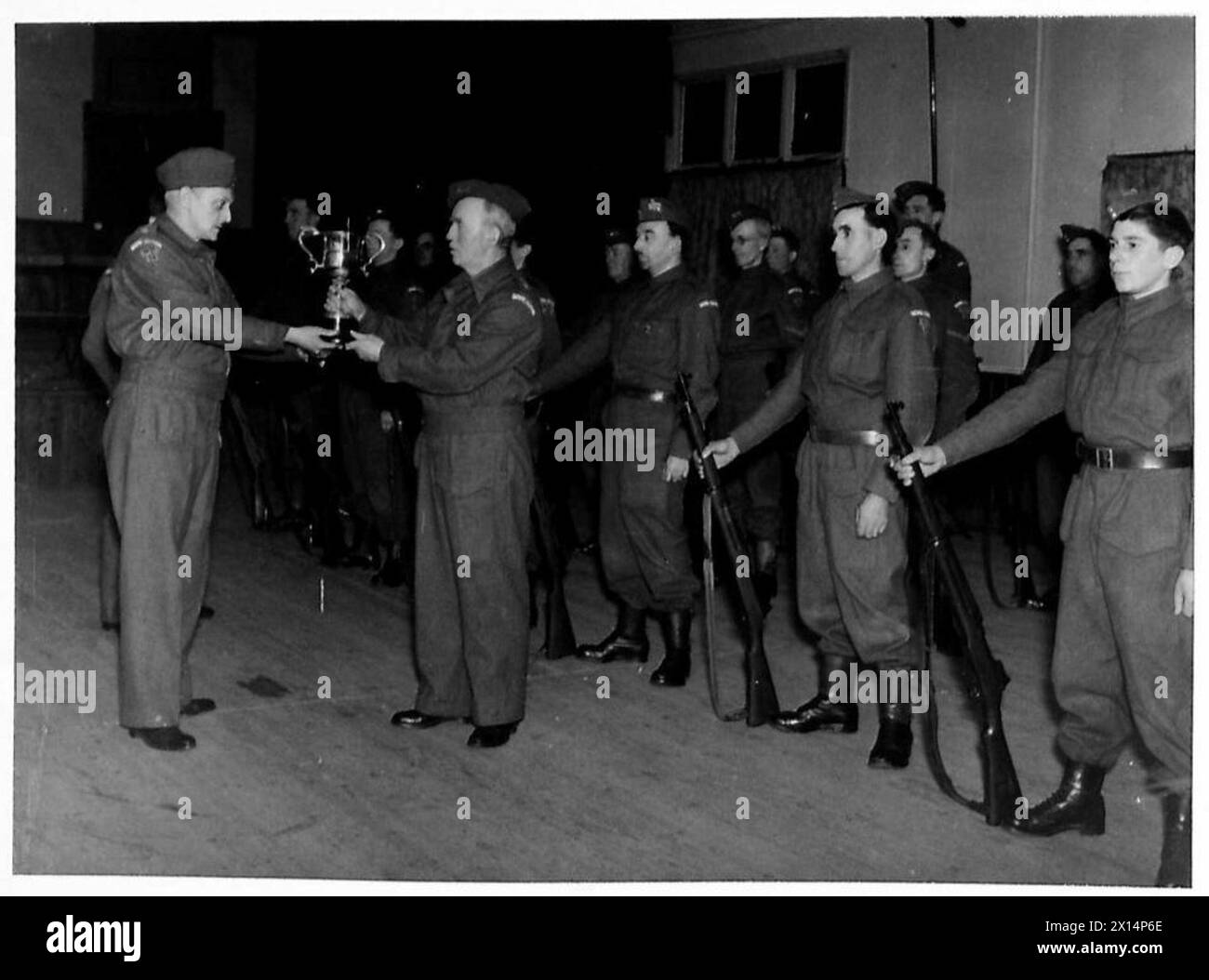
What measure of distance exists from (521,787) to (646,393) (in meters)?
1.73

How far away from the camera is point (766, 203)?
34.6ft

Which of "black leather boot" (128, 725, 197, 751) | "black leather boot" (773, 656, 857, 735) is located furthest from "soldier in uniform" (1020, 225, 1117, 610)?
"black leather boot" (128, 725, 197, 751)

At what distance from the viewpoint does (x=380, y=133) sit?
9852 millimetres

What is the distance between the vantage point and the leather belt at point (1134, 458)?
11.6ft

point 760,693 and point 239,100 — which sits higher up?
point 239,100

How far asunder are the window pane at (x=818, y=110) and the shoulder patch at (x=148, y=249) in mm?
6481

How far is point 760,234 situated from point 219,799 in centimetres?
428

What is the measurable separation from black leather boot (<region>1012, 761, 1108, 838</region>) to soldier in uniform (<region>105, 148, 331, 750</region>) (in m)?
2.35

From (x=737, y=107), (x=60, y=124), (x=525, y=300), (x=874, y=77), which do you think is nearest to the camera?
(x=525, y=300)

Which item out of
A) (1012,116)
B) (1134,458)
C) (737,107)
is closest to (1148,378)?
(1134,458)

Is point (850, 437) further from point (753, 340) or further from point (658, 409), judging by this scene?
point (753, 340)

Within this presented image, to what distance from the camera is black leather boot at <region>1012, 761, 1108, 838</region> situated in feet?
12.8

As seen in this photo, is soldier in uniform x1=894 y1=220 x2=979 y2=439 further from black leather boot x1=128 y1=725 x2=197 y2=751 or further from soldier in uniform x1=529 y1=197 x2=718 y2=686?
black leather boot x1=128 y1=725 x2=197 y2=751

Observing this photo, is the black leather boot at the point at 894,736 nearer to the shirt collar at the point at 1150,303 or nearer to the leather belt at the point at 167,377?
the shirt collar at the point at 1150,303
